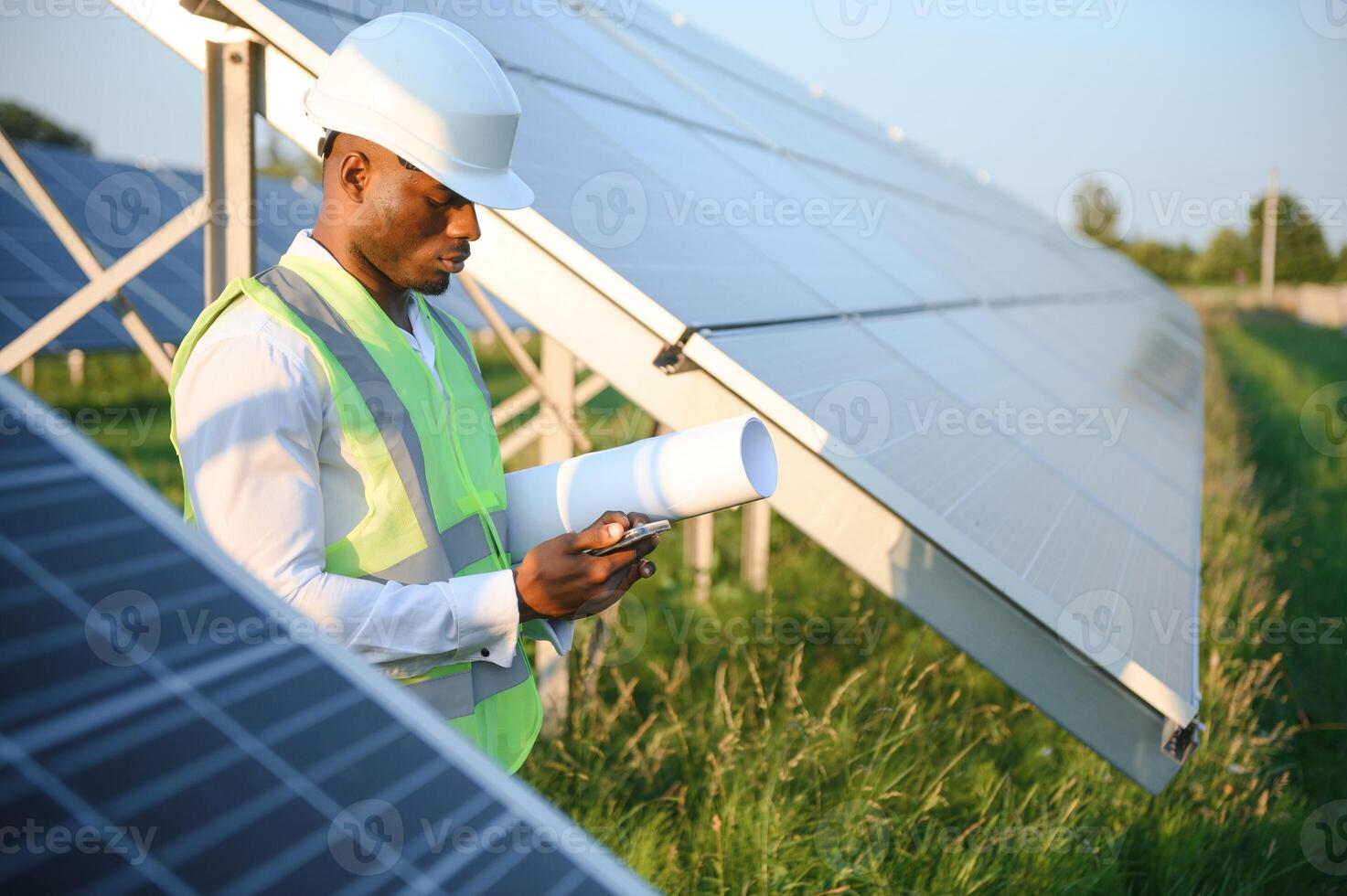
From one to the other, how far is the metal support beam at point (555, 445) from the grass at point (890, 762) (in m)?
0.09

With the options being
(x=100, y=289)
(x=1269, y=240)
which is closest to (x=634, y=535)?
(x=100, y=289)

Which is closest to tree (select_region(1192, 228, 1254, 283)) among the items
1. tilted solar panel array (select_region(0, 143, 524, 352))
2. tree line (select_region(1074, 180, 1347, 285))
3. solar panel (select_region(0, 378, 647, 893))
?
tree line (select_region(1074, 180, 1347, 285))

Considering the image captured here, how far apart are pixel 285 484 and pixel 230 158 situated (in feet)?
4.56

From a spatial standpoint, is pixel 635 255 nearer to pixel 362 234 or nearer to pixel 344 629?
pixel 362 234

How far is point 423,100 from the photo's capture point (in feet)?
7.36

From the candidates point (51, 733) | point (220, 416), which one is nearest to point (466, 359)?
point (220, 416)

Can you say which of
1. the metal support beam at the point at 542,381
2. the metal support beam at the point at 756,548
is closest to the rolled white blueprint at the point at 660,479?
the metal support beam at the point at 542,381

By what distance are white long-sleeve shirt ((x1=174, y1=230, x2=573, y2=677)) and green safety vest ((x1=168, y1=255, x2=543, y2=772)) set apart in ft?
0.11

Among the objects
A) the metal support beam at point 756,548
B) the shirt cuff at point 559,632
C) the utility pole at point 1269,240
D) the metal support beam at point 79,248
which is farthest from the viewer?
the utility pole at point 1269,240

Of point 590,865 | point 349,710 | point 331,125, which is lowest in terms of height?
point 590,865

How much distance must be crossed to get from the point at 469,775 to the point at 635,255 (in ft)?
6.85

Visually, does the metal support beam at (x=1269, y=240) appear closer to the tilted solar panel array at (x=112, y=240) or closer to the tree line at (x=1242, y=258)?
the tree line at (x=1242, y=258)

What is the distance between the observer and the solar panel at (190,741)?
0.95 m

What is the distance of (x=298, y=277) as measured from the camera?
2.22 meters
